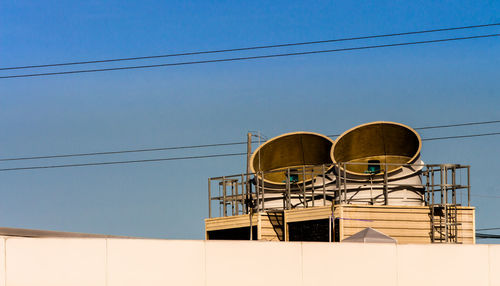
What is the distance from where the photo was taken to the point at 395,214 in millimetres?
26375

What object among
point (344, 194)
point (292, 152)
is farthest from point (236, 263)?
point (292, 152)

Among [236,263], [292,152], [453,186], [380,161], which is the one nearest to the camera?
[236,263]

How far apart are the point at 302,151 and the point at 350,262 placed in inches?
619

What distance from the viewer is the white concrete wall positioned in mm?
16255

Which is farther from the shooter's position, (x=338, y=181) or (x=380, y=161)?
(x=380, y=161)

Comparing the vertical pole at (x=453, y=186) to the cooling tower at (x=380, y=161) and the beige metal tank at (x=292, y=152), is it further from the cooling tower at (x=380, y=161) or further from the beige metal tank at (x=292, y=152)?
the beige metal tank at (x=292, y=152)

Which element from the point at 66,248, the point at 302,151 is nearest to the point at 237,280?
the point at 66,248

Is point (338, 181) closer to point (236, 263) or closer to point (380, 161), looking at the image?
point (380, 161)

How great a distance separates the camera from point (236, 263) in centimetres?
1758

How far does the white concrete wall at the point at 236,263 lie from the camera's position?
16255 mm

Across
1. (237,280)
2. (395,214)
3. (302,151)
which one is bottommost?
(237,280)

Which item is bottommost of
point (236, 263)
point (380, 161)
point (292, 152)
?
point (236, 263)

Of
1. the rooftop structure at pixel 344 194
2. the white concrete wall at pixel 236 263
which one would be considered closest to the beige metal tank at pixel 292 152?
the rooftop structure at pixel 344 194

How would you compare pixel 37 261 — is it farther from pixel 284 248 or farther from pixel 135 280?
pixel 284 248
